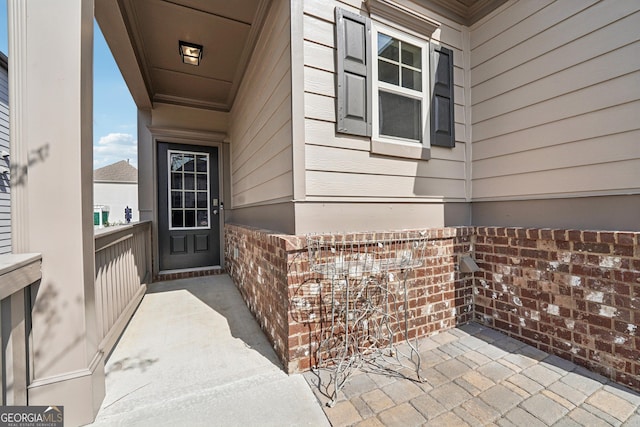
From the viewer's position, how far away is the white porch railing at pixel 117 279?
2.02 metres

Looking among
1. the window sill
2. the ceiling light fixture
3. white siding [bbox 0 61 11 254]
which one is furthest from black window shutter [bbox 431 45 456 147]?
white siding [bbox 0 61 11 254]

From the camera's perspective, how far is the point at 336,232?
2.12 metres

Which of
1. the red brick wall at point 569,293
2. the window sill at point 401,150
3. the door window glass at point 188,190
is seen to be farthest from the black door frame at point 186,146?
the red brick wall at point 569,293

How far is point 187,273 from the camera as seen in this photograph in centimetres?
441

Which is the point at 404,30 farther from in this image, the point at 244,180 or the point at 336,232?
the point at 244,180

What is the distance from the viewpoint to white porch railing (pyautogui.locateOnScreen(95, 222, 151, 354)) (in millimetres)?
2018

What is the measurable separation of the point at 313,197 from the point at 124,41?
263 cm

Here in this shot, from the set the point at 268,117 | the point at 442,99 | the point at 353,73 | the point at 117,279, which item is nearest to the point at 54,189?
the point at 117,279

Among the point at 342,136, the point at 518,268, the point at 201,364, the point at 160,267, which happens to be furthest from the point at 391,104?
the point at 160,267

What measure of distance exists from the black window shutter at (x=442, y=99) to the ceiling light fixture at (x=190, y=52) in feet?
8.55

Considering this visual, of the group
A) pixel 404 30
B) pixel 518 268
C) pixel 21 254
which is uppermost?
pixel 404 30

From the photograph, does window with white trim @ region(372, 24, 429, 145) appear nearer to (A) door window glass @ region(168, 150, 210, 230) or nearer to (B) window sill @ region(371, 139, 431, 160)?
(B) window sill @ region(371, 139, 431, 160)

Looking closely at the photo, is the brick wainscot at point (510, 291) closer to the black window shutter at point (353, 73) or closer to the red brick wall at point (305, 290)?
the red brick wall at point (305, 290)

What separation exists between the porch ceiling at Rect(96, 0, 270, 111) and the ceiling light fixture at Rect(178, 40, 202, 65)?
6 cm
